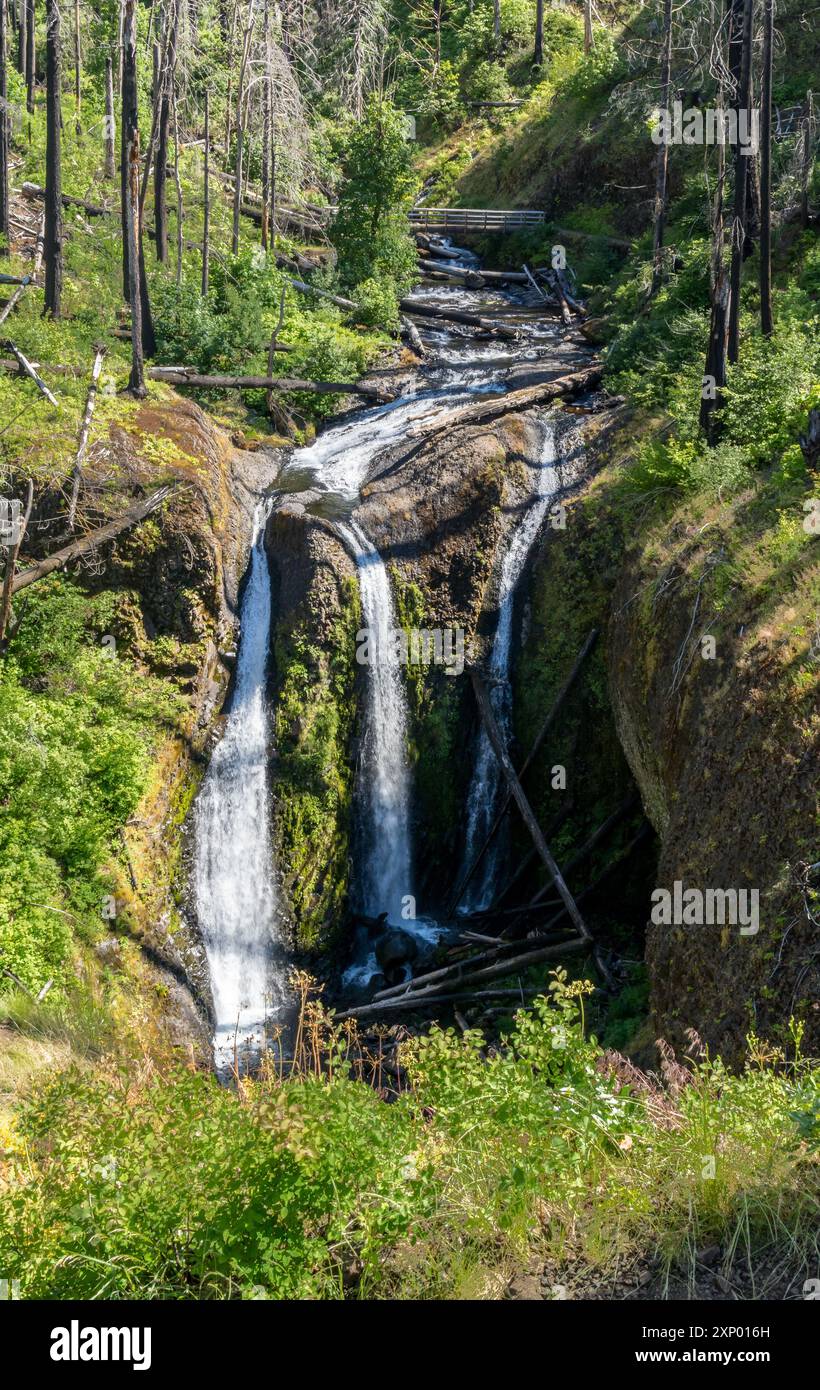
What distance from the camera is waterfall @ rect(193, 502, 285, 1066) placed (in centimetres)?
1323

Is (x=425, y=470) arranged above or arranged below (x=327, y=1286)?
above

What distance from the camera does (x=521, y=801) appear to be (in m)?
14.1

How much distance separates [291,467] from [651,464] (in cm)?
681

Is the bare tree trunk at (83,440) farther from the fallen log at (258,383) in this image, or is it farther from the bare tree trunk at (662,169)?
the bare tree trunk at (662,169)

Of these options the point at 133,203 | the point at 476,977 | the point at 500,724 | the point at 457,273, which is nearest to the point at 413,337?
the point at 457,273

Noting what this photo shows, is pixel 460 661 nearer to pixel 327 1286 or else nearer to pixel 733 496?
pixel 733 496

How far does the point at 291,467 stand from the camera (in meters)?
18.0

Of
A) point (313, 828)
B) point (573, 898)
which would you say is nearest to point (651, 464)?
point (573, 898)

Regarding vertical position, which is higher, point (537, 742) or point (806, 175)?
point (806, 175)

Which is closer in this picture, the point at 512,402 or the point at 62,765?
the point at 62,765

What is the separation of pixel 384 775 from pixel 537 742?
7.41 ft

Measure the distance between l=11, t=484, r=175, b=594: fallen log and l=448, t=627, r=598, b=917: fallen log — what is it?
6450 mm

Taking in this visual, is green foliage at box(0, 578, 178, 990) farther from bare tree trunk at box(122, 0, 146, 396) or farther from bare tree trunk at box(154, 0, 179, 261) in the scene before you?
bare tree trunk at box(154, 0, 179, 261)

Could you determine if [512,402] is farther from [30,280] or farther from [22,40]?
[22,40]
